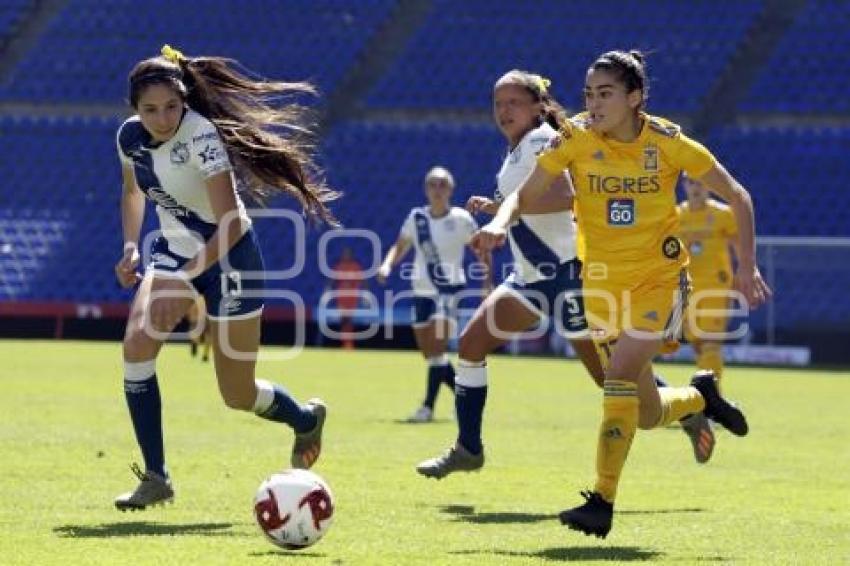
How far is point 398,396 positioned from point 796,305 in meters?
9.24

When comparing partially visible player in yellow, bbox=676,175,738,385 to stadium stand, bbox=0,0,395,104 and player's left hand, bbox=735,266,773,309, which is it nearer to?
player's left hand, bbox=735,266,773,309

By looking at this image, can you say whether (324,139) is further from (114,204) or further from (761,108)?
(761,108)

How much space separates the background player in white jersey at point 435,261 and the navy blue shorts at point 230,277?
7076 mm

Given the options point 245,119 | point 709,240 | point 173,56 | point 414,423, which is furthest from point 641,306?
point 709,240

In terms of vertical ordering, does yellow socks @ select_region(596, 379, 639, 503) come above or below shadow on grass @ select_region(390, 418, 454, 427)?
above

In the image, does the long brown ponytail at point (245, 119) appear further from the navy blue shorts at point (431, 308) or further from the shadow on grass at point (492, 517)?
the navy blue shorts at point (431, 308)

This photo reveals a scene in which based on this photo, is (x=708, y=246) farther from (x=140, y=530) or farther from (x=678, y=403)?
(x=140, y=530)

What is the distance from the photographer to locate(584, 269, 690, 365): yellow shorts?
811 centimetres

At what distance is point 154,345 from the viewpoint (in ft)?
28.6

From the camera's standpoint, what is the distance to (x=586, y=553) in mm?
7422

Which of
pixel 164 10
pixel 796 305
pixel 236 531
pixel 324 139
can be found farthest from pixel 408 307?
pixel 236 531

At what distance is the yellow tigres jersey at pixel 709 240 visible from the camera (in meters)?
16.7

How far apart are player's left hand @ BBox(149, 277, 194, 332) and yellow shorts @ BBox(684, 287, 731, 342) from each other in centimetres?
743

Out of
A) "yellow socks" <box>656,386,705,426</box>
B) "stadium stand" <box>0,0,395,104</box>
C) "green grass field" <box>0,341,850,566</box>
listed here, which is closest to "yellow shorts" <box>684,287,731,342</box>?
"green grass field" <box>0,341,850,566</box>
